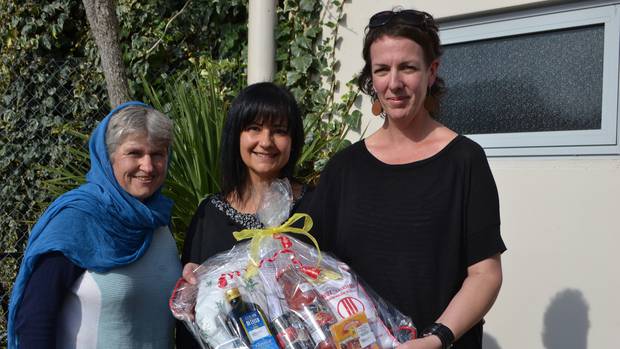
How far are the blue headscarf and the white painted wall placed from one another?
6.80 feet

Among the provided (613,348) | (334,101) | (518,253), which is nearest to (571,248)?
(518,253)

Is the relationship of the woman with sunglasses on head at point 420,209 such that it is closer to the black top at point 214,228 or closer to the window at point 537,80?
the black top at point 214,228

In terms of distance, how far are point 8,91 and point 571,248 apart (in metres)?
4.74

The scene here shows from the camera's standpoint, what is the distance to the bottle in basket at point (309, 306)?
1.67 m

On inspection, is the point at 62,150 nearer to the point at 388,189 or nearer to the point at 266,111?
the point at 266,111

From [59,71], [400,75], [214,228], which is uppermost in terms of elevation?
[59,71]

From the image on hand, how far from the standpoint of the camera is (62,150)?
210 inches

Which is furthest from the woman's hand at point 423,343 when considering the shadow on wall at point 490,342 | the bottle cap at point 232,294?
the shadow on wall at point 490,342

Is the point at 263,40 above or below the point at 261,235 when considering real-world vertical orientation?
above

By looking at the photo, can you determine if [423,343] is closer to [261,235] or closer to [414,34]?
[261,235]

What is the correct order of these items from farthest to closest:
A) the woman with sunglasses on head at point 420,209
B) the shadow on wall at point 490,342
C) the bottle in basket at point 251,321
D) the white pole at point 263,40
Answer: the white pole at point 263,40 → the shadow on wall at point 490,342 → the woman with sunglasses on head at point 420,209 → the bottle in basket at point 251,321

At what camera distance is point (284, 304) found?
1758 mm

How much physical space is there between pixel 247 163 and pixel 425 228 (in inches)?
40.0

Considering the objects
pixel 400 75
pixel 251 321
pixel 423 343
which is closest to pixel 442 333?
pixel 423 343
